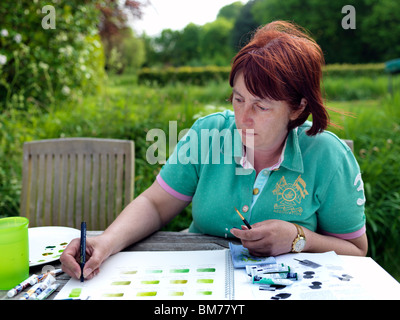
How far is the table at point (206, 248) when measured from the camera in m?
1.00

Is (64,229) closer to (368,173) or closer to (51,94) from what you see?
(368,173)

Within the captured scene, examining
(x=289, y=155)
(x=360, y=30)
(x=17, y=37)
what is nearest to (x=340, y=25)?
(x=360, y=30)

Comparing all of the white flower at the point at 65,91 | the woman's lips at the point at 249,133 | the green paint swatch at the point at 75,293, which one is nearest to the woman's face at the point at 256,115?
the woman's lips at the point at 249,133

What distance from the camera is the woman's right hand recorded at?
3.54ft

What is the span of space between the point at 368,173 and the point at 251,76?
1.89 metres

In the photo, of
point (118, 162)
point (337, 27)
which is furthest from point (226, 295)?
point (337, 27)

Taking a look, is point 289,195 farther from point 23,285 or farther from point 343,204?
point 23,285

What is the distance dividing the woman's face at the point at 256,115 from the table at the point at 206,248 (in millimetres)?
389

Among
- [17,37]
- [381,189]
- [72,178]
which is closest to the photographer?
[72,178]

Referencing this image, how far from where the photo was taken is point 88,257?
117cm

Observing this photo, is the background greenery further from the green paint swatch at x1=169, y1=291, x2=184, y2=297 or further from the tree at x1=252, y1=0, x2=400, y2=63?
the tree at x1=252, y1=0, x2=400, y2=63

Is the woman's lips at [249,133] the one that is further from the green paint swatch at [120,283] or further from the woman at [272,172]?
the green paint swatch at [120,283]

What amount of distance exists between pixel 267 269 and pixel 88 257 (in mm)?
537

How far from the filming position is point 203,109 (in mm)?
3660
